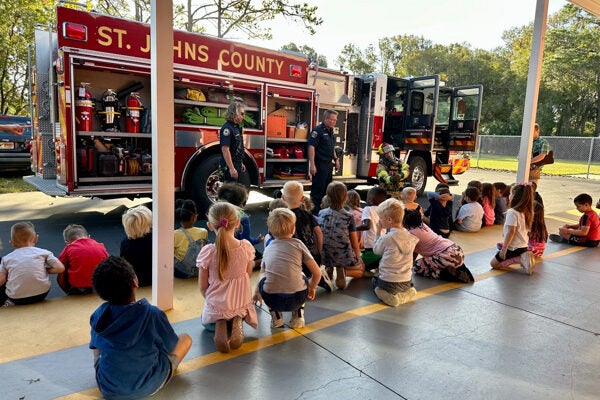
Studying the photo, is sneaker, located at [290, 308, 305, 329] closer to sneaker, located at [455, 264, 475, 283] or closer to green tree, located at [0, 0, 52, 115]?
sneaker, located at [455, 264, 475, 283]

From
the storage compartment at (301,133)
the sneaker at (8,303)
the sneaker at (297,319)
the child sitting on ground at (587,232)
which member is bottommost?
the sneaker at (8,303)

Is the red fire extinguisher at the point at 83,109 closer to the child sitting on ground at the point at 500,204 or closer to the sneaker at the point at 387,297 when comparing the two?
the sneaker at the point at 387,297

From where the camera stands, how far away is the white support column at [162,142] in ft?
10.7

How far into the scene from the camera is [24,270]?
11.7 ft

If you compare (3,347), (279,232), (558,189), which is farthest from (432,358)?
(558,189)

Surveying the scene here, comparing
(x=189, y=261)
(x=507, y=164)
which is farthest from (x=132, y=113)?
(x=507, y=164)

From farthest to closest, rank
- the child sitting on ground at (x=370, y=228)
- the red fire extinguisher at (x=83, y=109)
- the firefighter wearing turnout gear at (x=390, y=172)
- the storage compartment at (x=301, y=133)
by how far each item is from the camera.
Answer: the storage compartment at (x=301, y=133) < the firefighter wearing turnout gear at (x=390, y=172) < the red fire extinguisher at (x=83, y=109) < the child sitting on ground at (x=370, y=228)

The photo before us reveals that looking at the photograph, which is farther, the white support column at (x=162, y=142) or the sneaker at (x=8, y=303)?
the sneaker at (x=8, y=303)

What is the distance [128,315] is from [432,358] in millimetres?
1968

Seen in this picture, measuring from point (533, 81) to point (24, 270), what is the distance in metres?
6.87

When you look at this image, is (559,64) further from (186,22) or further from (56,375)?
A: (56,375)

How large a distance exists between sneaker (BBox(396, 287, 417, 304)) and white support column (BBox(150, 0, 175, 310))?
1974 millimetres

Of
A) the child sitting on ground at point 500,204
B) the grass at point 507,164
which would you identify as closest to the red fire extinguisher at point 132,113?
the child sitting on ground at point 500,204

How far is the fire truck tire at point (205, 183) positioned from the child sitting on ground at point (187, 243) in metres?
2.54
